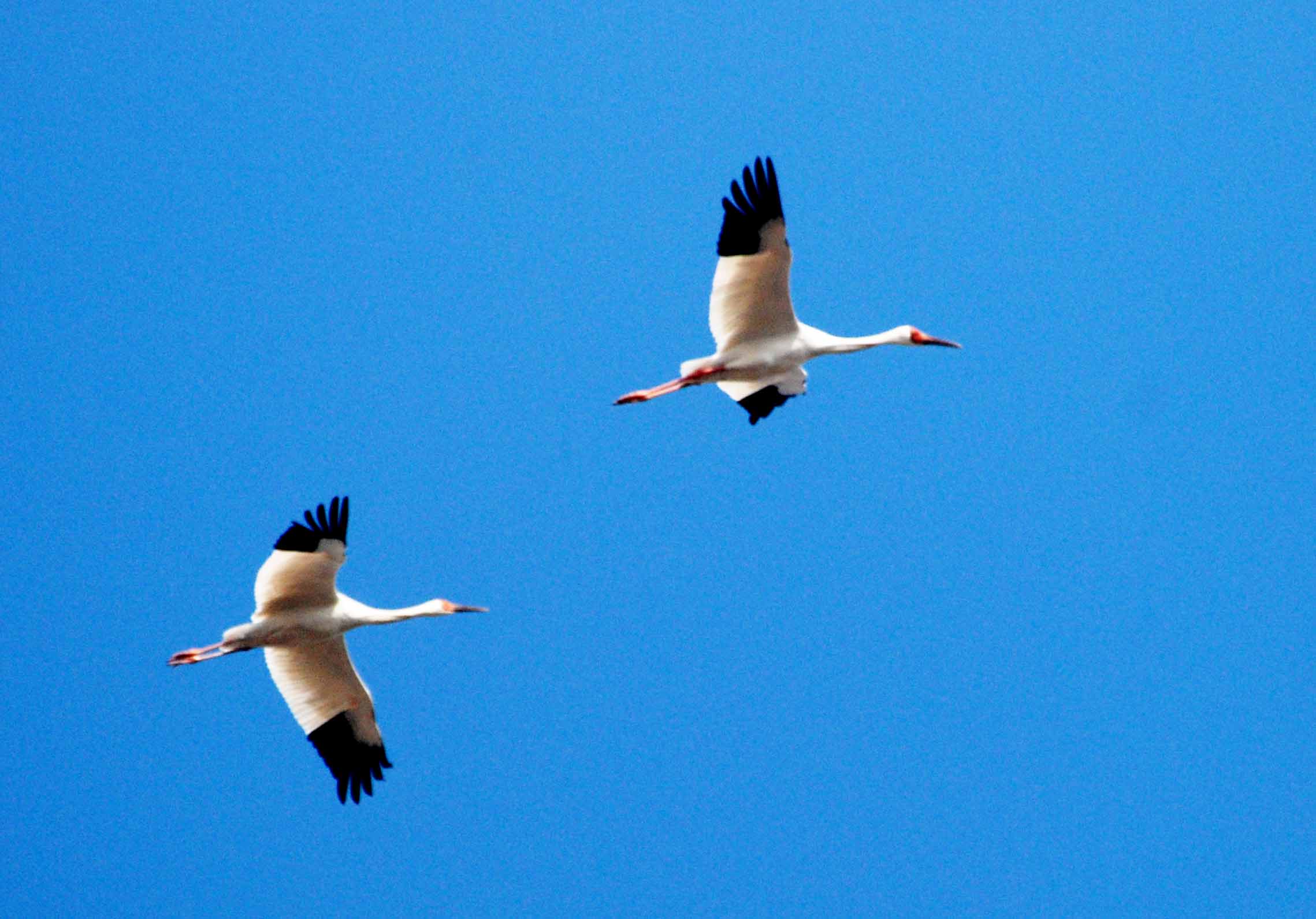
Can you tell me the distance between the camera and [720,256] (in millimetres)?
15312

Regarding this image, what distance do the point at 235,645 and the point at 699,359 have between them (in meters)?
4.45

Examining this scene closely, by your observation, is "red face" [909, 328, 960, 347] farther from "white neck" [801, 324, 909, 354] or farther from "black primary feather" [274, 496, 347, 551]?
"black primary feather" [274, 496, 347, 551]

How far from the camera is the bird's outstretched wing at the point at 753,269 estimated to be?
15.0 metres

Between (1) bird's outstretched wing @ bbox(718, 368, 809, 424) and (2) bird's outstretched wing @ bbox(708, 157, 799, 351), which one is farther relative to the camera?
(1) bird's outstretched wing @ bbox(718, 368, 809, 424)

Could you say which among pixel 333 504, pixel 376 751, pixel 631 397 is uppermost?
pixel 631 397

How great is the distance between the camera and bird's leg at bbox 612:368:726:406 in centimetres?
1583

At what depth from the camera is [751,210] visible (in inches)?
592

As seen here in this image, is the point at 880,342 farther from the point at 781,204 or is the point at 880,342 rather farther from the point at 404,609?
the point at 404,609

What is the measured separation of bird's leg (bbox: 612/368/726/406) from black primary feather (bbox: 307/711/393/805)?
3597 mm

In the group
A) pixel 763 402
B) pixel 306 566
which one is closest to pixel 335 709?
pixel 306 566

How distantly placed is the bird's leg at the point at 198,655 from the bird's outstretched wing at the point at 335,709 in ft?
1.98

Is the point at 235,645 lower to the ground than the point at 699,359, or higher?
lower

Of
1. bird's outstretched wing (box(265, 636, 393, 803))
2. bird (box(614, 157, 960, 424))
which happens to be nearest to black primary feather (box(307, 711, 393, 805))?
bird's outstretched wing (box(265, 636, 393, 803))

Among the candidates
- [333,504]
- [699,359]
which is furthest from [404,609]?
[699,359]
